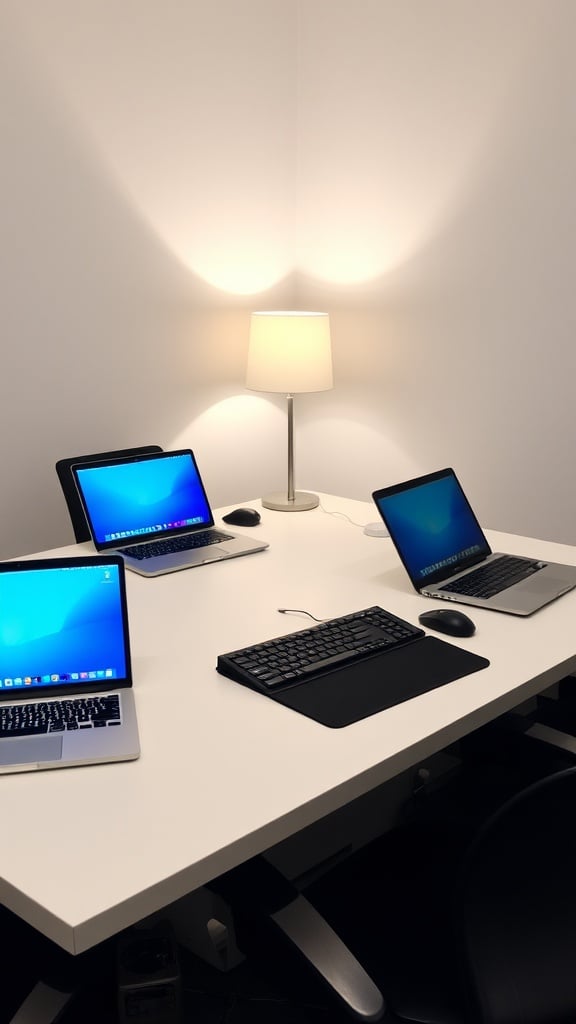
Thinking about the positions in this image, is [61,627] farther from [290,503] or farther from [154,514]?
[290,503]

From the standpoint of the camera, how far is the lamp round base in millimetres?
2625

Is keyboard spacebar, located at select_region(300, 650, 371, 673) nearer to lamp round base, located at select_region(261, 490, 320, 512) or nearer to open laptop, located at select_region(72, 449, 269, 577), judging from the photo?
open laptop, located at select_region(72, 449, 269, 577)

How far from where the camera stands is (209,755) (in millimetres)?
1284

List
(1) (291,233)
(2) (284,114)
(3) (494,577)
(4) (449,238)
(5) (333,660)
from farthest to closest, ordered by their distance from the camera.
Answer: (1) (291,233) → (2) (284,114) → (4) (449,238) → (3) (494,577) → (5) (333,660)

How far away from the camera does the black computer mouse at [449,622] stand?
66.5 inches

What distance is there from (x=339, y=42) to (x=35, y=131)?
1160 millimetres

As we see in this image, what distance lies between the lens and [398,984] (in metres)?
1.24

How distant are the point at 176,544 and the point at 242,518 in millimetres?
284

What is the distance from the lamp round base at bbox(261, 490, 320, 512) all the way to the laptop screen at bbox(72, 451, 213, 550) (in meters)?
0.32

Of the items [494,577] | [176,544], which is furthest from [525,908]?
[176,544]

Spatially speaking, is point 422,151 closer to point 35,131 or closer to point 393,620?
point 35,131

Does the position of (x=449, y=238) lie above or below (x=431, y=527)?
above

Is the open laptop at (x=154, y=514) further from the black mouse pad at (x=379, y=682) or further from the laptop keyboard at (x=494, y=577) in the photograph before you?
the black mouse pad at (x=379, y=682)

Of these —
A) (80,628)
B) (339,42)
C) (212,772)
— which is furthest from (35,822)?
(339,42)
